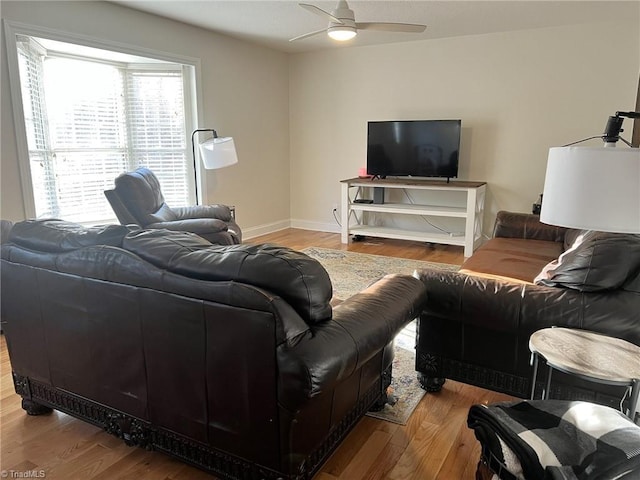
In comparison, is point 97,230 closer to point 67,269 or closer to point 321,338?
A: point 67,269

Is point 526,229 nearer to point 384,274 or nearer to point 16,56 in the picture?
point 384,274

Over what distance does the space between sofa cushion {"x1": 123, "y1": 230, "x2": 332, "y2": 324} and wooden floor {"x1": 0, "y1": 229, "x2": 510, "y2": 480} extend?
730 millimetres

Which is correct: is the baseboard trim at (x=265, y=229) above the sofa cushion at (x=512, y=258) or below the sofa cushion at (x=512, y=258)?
below

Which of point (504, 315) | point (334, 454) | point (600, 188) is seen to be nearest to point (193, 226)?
point (334, 454)

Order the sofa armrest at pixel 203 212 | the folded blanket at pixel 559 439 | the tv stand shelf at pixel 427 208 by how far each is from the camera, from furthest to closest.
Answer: the tv stand shelf at pixel 427 208 → the sofa armrest at pixel 203 212 → the folded blanket at pixel 559 439

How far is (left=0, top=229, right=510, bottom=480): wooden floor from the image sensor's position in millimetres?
1743

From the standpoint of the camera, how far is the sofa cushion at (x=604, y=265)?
1.80 metres

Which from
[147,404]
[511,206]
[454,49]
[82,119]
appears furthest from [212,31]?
[147,404]

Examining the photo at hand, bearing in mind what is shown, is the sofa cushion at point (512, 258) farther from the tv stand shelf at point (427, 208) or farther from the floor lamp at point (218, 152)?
the floor lamp at point (218, 152)

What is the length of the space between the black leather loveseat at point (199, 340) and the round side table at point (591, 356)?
0.52 m

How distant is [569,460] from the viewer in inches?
48.2

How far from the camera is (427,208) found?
5.34 metres

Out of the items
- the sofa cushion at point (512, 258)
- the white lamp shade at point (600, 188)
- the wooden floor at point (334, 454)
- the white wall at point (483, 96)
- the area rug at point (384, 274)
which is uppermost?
the white wall at point (483, 96)

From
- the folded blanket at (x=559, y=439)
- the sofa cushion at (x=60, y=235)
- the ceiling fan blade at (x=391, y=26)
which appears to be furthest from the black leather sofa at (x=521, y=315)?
the ceiling fan blade at (x=391, y=26)
